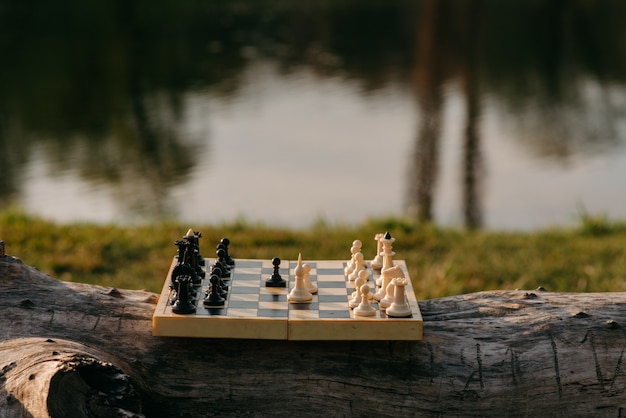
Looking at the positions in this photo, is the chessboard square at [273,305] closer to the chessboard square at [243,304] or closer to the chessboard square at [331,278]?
the chessboard square at [243,304]

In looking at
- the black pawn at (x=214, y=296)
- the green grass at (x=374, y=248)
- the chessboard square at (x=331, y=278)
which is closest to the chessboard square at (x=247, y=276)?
the chessboard square at (x=331, y=278)

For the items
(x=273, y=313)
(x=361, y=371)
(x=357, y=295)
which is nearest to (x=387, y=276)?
(x=357, y=295)

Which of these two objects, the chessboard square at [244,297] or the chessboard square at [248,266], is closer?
the chessboard square at [244,297]

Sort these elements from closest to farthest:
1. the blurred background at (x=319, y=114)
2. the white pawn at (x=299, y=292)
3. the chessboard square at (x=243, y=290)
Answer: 1. the white pawn at (x=299, y=292)
2. the chessboard square at (x=243, y=290)
3. the blurred background at (x=319, y=114)

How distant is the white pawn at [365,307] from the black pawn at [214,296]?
55 centimetres

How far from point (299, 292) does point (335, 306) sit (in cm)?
16

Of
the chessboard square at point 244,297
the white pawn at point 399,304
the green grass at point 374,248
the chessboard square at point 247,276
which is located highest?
the green grass at point 374,248

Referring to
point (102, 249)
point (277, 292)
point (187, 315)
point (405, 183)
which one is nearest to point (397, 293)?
point (277, 292)

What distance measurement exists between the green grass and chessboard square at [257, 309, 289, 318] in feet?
9.32

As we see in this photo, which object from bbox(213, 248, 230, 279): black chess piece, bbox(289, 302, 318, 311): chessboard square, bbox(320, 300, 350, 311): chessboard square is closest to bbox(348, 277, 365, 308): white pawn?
bbox(320, 300, 350, 311): chessboard square

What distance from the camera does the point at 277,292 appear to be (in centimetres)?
399

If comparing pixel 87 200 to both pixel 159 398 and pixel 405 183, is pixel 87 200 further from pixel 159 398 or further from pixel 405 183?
pixel 159 398

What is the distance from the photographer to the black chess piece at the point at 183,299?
3.66 meters

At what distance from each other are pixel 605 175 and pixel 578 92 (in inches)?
155
